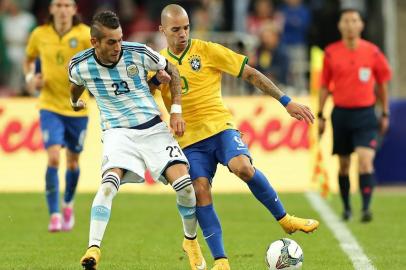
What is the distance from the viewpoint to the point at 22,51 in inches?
830

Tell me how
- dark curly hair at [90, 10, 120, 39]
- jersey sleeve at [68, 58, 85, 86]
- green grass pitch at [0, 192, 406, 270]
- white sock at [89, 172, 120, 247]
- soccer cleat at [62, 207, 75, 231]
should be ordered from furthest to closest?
soccer cleat at [62, 207, 75, 231] → green grass pitch at [0, 192, 406, 270] → jersey sleeve at [68, 58, 85, 86] → dark curly hair at [90, 10, 120, 39] → white sock at [89, 172, 120, 247]

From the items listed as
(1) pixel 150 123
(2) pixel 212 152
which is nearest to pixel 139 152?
(1) pixel 150 123

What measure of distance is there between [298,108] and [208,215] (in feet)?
3.54

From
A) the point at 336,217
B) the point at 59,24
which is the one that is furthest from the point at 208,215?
the point at 336,217

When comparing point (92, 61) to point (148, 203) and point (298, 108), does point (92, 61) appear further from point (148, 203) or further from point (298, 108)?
point (148, 203)

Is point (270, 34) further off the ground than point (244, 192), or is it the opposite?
point (270, 34)

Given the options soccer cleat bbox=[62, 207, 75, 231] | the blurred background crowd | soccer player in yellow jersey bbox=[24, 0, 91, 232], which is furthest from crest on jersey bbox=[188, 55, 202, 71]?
the blurred background crowd

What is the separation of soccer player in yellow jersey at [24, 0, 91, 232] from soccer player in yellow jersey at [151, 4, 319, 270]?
330cm

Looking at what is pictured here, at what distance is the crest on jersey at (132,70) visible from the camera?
9.02 metres

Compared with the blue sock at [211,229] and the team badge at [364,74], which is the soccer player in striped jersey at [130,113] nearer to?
the blue sock at [211,229]

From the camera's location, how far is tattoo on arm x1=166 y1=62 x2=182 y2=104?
9062 mm

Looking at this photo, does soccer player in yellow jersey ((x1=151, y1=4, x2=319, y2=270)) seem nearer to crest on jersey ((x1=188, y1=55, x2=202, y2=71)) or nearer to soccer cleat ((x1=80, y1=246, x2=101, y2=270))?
crest on jersey ((x1=188, y1=55, x2=202, y2=71))

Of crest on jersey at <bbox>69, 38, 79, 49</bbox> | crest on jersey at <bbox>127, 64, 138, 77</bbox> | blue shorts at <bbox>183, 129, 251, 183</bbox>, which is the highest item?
crest on jersey at <bbox>127, 64, 138, 77</bbox>

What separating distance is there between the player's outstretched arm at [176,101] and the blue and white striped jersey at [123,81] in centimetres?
10
